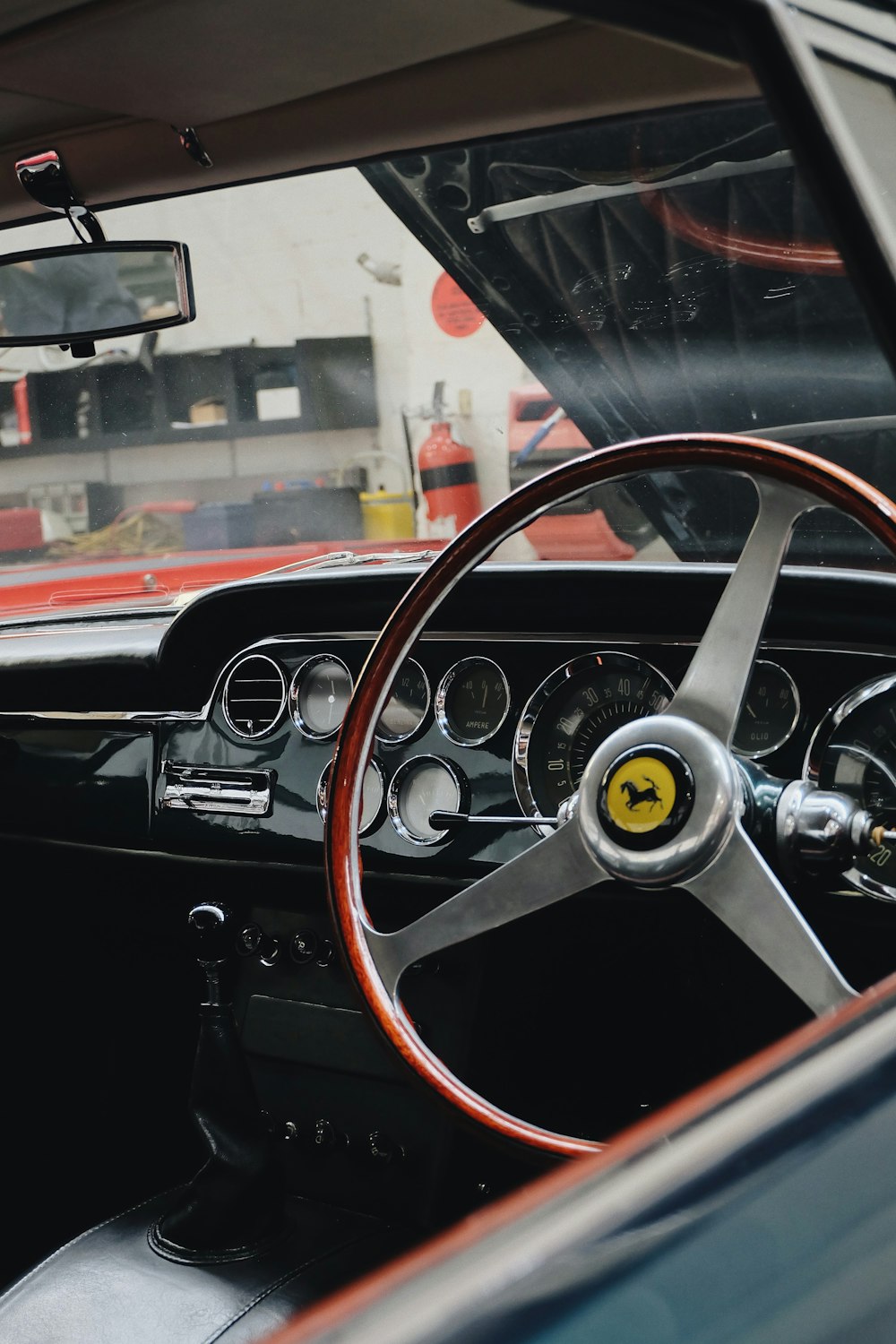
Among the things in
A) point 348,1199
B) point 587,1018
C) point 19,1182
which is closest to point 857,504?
point 587,1018

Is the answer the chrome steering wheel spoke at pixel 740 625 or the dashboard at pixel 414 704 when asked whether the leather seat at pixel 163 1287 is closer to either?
the dashboard at pixel 414 704

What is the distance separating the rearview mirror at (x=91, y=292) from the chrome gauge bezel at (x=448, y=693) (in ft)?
2.40

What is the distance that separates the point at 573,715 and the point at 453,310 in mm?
1006

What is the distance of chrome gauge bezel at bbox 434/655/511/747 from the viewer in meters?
1.92

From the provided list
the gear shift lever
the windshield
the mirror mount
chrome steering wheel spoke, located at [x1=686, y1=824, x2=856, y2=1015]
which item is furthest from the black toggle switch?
the mirror mount

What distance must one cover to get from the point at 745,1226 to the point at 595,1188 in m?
0.06

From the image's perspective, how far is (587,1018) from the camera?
194 cm

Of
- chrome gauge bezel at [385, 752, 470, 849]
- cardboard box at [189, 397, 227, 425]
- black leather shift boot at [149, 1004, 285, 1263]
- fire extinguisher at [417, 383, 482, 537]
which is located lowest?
black leather shift boot at [149, 1004, 285, 1263]

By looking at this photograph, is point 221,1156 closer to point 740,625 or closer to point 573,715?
point 573,715

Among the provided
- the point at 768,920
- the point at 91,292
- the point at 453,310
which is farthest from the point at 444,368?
the point at 768,920

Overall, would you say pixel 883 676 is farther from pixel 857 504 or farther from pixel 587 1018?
pixel 587 1018

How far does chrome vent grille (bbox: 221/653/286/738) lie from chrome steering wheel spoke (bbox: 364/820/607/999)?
80 cm

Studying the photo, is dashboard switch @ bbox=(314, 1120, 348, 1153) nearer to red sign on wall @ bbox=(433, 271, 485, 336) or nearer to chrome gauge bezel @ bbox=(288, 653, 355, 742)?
chrome gauge bezel @ bbox=(288, 653, 355, 742)

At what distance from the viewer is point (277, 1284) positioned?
173cm
